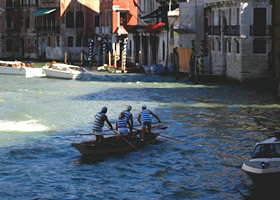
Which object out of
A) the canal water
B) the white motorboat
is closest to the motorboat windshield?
the white motorboat

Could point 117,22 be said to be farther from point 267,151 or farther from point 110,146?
point 267,151

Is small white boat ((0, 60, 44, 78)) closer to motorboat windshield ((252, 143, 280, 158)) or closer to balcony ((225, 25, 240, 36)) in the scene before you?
balcony ((225, 25, 240, 36))

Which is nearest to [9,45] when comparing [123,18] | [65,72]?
[123,18]

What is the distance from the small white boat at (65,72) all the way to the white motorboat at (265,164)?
32344 millimetres

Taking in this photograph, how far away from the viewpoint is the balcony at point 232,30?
40203 mm

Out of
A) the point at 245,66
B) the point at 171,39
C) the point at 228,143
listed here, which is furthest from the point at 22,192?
the point at 171,39

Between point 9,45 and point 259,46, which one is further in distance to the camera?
point 9,45

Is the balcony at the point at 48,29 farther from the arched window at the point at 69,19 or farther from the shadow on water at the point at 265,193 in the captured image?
the shadow on water at the point at 265,193

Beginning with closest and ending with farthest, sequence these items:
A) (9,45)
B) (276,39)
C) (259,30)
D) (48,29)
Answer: (276,39) → (259,30) → (48,29) → (9,45)

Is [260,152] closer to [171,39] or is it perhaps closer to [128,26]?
[171,39]

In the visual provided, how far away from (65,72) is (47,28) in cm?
2283

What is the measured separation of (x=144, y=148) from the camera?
67.8ft

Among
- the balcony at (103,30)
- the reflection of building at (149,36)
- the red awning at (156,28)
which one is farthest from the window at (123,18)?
the red awning at (156,28)

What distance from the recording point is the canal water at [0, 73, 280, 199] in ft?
53.5
